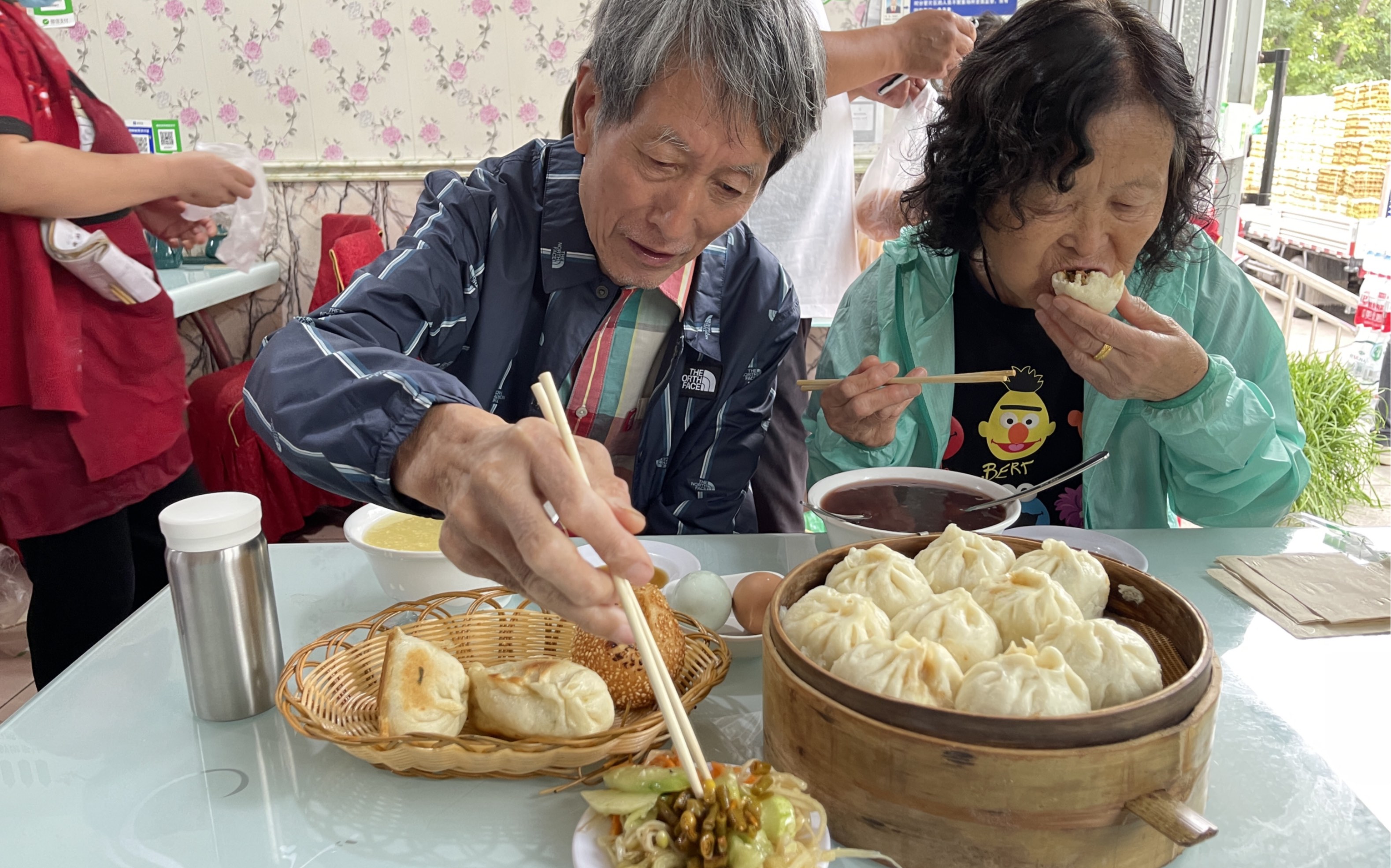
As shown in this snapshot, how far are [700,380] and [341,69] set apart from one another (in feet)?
11.5

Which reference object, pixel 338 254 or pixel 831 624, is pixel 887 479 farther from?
pixel 338 254

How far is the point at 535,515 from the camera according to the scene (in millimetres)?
840

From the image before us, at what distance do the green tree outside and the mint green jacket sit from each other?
3.74 feet

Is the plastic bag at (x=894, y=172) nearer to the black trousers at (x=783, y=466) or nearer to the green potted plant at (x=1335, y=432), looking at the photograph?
the black trousers at (x=783, y=466)

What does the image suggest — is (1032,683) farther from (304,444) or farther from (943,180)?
(943,180)

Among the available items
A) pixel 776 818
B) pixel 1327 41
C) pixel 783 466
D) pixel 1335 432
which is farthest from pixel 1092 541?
pixel 1335 432

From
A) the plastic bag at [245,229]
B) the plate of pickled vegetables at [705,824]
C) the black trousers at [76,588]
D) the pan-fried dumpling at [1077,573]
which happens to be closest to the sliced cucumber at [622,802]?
the plate of pickled vegetables at [705,824]

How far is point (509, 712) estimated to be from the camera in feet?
3.14

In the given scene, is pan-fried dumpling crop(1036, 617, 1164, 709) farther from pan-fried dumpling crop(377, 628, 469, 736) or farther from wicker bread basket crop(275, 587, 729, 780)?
pan-fried dumpling crop(377, 628, 469, 736)

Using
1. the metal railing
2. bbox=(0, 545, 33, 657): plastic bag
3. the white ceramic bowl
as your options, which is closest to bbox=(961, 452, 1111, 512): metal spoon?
the white ceramic bowl

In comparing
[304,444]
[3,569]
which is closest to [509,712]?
[304,444]

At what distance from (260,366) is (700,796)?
840mm

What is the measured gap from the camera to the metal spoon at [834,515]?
4.30ft

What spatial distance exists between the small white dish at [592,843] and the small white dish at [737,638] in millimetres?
280
